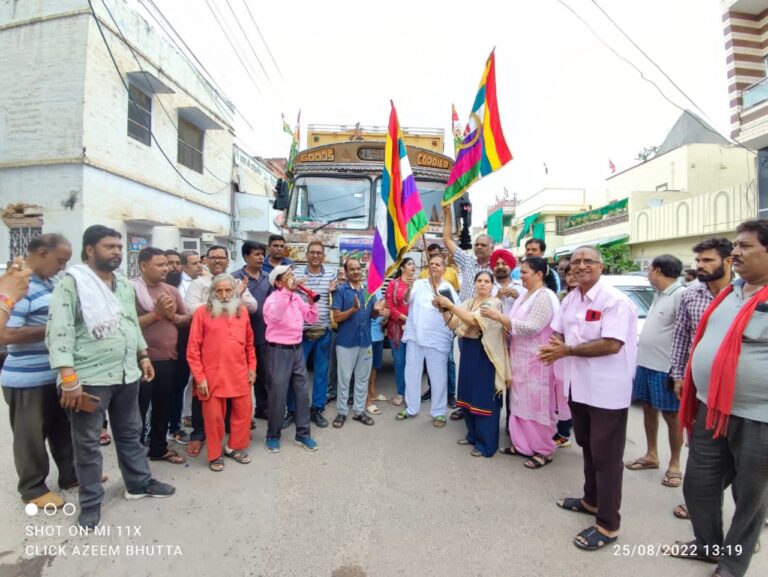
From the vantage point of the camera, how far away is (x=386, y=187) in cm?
385

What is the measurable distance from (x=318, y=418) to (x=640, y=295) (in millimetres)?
4933

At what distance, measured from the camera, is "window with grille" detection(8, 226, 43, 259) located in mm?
8953

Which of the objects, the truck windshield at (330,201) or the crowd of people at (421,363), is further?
the truck windshield at (330,201)

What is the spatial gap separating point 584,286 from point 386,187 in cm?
184

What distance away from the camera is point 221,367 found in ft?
11.8

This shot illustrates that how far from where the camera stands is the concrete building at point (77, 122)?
8.91 m

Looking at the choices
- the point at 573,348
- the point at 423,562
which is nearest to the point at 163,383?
the point at 423,562

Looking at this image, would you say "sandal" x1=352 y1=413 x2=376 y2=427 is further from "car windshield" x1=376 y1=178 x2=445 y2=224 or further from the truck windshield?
"car windshield" x1=376 y1=178 x2=445 y2=224

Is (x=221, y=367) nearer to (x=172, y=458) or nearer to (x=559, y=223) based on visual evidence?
(x=172, y=458)

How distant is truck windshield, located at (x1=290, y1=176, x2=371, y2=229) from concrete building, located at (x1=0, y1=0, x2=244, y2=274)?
17.3ft

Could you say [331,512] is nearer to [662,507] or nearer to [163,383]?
[163,383]

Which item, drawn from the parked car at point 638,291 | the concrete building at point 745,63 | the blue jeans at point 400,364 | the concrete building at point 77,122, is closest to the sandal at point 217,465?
the blue jeans at point 400,364

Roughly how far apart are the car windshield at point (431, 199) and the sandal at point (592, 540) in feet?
15.2

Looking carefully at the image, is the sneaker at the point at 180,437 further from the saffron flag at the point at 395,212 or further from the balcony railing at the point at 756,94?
the balcony railing at the point at 756,94
